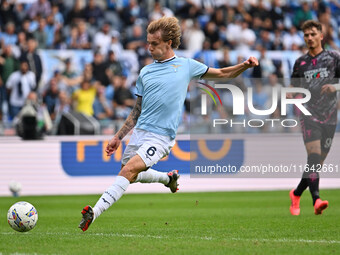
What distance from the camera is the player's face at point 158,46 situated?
778 centimetres

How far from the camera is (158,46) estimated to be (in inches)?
308

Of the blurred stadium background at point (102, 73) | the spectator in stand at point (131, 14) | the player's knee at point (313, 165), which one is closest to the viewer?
the player's knee at point (313, 165)

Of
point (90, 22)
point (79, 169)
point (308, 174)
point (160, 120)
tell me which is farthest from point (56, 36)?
point (160, 120)

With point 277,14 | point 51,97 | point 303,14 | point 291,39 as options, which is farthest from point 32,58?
point 303,14

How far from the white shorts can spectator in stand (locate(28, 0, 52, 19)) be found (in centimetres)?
1341

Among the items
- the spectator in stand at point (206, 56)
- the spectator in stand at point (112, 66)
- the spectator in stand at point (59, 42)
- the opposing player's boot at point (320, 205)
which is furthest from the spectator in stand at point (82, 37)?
the opposing player's boot at point (320, 205)

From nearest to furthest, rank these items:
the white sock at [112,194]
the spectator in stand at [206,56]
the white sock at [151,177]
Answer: the white sock at [112,194], the white sock at [151,177], the spectator in stand at [206,56]

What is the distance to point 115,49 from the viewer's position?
20344 millimetres

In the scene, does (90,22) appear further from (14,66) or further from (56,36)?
(14,66)

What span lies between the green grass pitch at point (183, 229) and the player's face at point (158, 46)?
6.46 ft

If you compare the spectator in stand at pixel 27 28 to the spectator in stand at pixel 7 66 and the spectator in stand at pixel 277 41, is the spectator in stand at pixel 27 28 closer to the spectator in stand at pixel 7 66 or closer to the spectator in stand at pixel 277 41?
the spectator in stand at pixel 7 66

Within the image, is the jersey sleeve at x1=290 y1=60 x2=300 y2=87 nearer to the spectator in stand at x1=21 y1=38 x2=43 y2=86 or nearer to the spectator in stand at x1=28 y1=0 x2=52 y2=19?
the spectator in stand at x1=21 y1=38 x2=43 y2=86

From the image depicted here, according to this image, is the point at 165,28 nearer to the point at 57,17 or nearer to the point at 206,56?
the point at 206,56

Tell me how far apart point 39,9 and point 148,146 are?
1394 cm
